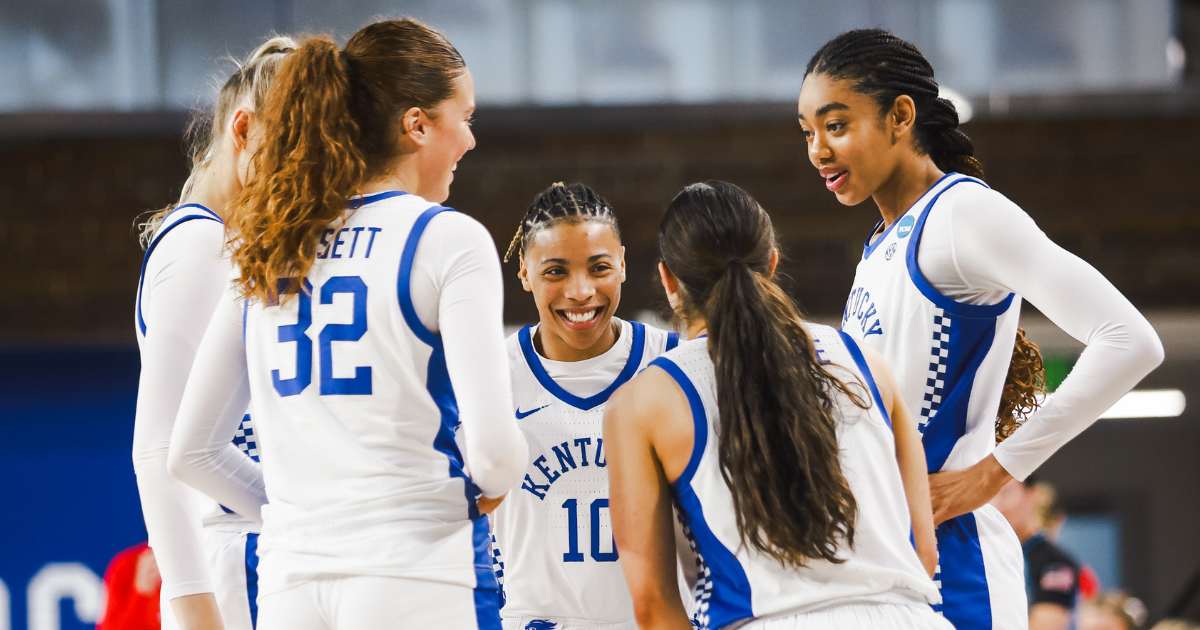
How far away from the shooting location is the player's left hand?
5.91 feet

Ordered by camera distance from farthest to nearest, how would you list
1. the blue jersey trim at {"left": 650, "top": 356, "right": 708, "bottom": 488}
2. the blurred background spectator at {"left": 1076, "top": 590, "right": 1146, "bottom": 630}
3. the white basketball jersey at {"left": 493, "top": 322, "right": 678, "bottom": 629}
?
the blurred background spectator at {"left": 1076, "top": 590, "right": 1146, "bottom": 630}
the white basketball jersey at {"left": 493, "top": 322, "right": 678, "bottom": 629}
the blue jersey trim at {"left": 650, "top": 356, "right": 708, "bottom": 488}

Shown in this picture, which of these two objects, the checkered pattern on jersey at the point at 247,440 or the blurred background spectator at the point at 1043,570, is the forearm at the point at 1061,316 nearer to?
the checkered pattern on jersey at the point at 247,440

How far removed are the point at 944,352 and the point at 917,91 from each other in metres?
0.52

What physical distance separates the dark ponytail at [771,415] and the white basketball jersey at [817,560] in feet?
0.07

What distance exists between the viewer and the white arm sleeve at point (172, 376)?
1657 mm

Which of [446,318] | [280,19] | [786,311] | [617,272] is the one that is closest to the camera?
[446,318]

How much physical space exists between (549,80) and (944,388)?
413cm

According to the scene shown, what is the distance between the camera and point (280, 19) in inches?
222

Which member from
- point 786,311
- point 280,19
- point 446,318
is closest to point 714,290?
point 786,311

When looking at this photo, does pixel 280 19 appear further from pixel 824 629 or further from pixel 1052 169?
pixel 824 629

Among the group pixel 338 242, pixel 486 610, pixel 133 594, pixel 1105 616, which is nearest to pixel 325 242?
pixel 338 242

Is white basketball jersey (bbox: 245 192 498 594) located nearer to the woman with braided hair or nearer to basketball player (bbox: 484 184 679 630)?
basketball player (bbox: 484 184 679 630)

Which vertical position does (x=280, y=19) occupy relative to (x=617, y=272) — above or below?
above

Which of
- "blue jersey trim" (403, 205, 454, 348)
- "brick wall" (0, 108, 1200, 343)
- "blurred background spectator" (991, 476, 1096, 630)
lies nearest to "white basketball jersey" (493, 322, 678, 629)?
"blue jersey trim" (403, 205, 454, 348)
